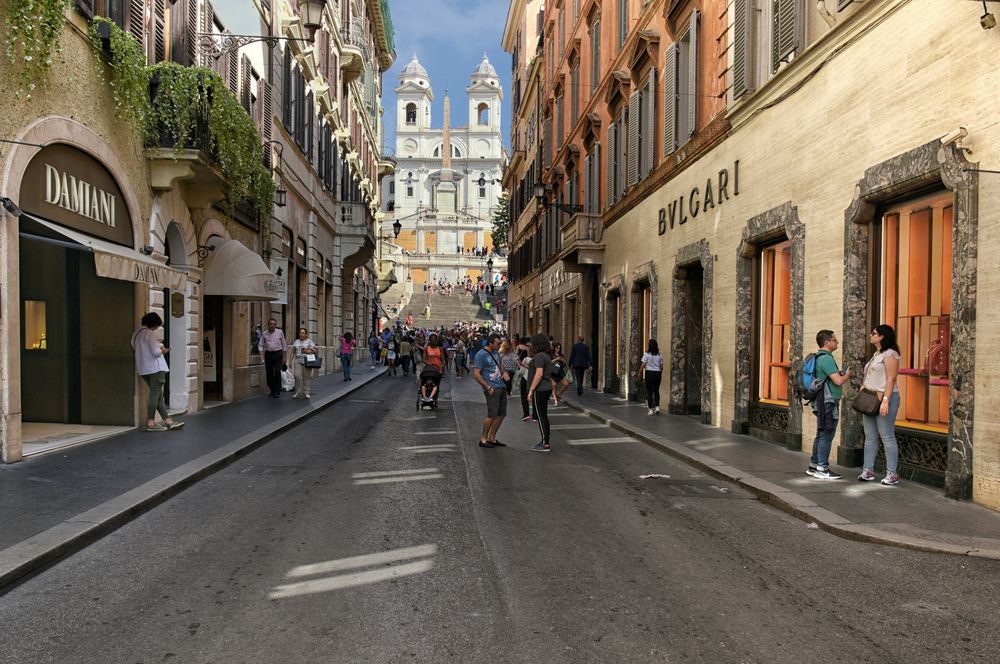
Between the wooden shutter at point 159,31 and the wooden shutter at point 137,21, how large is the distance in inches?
18.2

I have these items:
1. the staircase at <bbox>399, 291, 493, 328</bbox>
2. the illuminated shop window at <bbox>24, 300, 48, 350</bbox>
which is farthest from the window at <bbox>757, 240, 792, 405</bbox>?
the staircase at <bbox>399, 291, 493, 328</bbox>

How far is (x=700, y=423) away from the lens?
605 inches

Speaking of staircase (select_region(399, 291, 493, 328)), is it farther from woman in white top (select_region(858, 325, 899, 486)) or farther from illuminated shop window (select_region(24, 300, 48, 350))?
woman in white top (select_region(858, 325, 899, 486))

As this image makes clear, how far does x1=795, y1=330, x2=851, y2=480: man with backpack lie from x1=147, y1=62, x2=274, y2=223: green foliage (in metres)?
9.36

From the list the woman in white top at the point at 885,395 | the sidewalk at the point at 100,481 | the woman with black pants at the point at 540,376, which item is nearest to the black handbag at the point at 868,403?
the woman in white top at the point at 885,395

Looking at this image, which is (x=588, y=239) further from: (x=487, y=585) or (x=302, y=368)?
(x=487, y=585)

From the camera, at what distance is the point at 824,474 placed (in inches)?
364

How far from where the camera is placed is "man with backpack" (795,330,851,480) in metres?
9.22

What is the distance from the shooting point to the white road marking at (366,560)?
18.0 ft

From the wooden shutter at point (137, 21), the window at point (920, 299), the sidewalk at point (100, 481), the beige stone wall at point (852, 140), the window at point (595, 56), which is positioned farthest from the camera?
the window at point (595, 56)

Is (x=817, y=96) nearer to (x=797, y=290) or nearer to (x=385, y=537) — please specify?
(x=797, y=290)

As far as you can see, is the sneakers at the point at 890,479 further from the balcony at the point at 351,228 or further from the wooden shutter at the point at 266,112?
the balcony at the point at 351,228

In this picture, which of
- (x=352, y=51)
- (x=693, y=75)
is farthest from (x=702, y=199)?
(x=352, y=51)

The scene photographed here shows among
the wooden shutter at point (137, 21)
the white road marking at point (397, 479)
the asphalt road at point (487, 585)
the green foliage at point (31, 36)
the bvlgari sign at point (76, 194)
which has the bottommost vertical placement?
the white road marking at point (397, 479)
